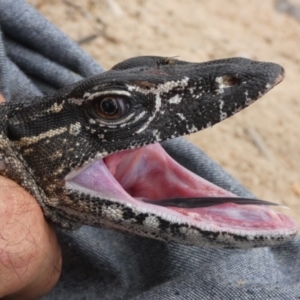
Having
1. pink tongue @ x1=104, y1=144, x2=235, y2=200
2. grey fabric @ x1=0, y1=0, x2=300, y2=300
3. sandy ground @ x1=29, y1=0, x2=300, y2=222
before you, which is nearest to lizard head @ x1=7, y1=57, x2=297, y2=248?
pink tongue @ x1=104, y1=144, x2=235, y2=200

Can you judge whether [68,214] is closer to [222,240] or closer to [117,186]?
[117,186]

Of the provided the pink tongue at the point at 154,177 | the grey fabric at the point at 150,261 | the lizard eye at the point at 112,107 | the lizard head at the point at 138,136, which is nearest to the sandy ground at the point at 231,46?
the grey fabric at the point at 150,261

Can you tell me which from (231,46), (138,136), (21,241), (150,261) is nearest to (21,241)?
(21,241)

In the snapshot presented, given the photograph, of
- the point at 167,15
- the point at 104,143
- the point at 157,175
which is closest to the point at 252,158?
the point at 167,15

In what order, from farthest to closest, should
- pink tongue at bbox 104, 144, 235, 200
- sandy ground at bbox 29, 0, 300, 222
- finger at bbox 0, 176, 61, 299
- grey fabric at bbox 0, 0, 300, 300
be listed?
1. sandy ground at bbox 29, 0, 300, 222
2. grey fabric at bbox 0, 0, 300, 300
3. pink tongue at bbox 104, 144, 235, 200
4. finger at bbox 0, 176, 61, 299

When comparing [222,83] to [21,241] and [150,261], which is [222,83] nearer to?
[21,241]

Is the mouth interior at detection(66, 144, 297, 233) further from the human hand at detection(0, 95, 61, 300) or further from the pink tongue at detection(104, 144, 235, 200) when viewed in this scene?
the human hand at detection(0, 95, 61, 300)
